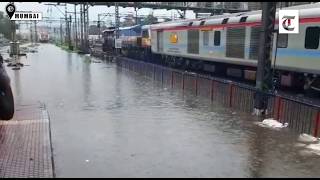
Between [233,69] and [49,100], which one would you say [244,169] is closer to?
[49,100]

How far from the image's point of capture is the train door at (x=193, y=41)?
2803 cm

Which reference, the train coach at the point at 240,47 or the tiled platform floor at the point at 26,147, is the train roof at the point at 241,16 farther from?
the tiled platform floor at the point at 26,147

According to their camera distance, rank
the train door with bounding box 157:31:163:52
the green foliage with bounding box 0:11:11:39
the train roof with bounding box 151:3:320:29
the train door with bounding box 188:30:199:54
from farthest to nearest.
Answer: the green foliage with bounding box 0:11:11:39 < the train door with bounding box 157:31:163:52 < the train door with bounding box 188:30:199:54 < the train roof with bounding box 151:3:320:29

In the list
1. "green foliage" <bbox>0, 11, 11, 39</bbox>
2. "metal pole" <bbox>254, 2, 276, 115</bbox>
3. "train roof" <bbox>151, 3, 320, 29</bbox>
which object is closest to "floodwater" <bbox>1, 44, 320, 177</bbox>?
"metal pole" <bbox>254, 2, 276, 115</bbox>

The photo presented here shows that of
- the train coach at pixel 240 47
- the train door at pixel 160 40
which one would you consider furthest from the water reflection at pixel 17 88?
the train door at pixel 160 40

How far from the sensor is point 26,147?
9.82m

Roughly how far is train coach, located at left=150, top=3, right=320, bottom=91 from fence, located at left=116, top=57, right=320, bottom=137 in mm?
1534

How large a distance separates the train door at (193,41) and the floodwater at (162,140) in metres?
9.93

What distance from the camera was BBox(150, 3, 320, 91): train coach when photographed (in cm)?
1716

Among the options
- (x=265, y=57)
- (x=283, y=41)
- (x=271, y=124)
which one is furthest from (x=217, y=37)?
(x=271, y=124)

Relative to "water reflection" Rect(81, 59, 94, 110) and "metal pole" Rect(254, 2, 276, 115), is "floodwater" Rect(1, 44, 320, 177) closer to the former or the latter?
"water reflection" Rect(81, 59, 94, 110)

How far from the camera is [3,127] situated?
11.9 m

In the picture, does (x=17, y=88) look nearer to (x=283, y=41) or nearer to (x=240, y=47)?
(x=240, y=47)

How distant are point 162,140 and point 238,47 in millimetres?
12698
